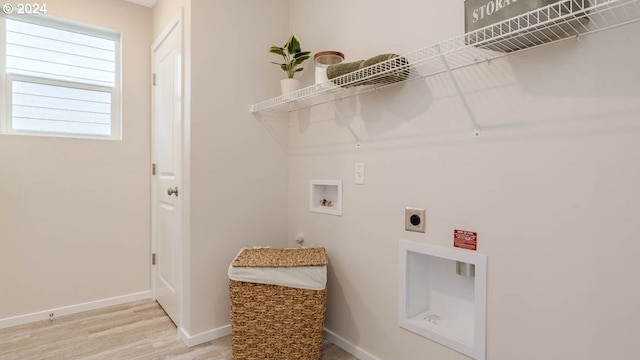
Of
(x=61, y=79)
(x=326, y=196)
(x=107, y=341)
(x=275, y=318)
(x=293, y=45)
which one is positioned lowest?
(x=107, y=341)

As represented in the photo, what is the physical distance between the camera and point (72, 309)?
96.8 inches

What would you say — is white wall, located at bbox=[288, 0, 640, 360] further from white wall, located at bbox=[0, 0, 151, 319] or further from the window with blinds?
the window with blinds

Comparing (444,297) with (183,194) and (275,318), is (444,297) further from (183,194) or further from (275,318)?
(183,194)

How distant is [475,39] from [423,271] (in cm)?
107

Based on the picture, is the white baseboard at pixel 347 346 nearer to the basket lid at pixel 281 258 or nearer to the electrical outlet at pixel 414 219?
the basket lid at pixel 281 258

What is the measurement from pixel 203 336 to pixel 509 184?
1.89 meters

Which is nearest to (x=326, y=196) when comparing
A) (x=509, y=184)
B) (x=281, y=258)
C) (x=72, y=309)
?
(x=281, y=258)

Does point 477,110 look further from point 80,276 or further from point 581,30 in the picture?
point 80,276

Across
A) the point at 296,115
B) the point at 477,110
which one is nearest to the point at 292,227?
the point at 296,115

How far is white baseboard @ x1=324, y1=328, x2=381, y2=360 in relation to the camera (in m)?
1.83

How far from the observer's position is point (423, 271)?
5.42 ft

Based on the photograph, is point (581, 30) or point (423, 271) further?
point (423, 271)

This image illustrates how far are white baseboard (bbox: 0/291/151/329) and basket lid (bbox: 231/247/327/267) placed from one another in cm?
140

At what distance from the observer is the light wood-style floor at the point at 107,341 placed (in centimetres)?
190
